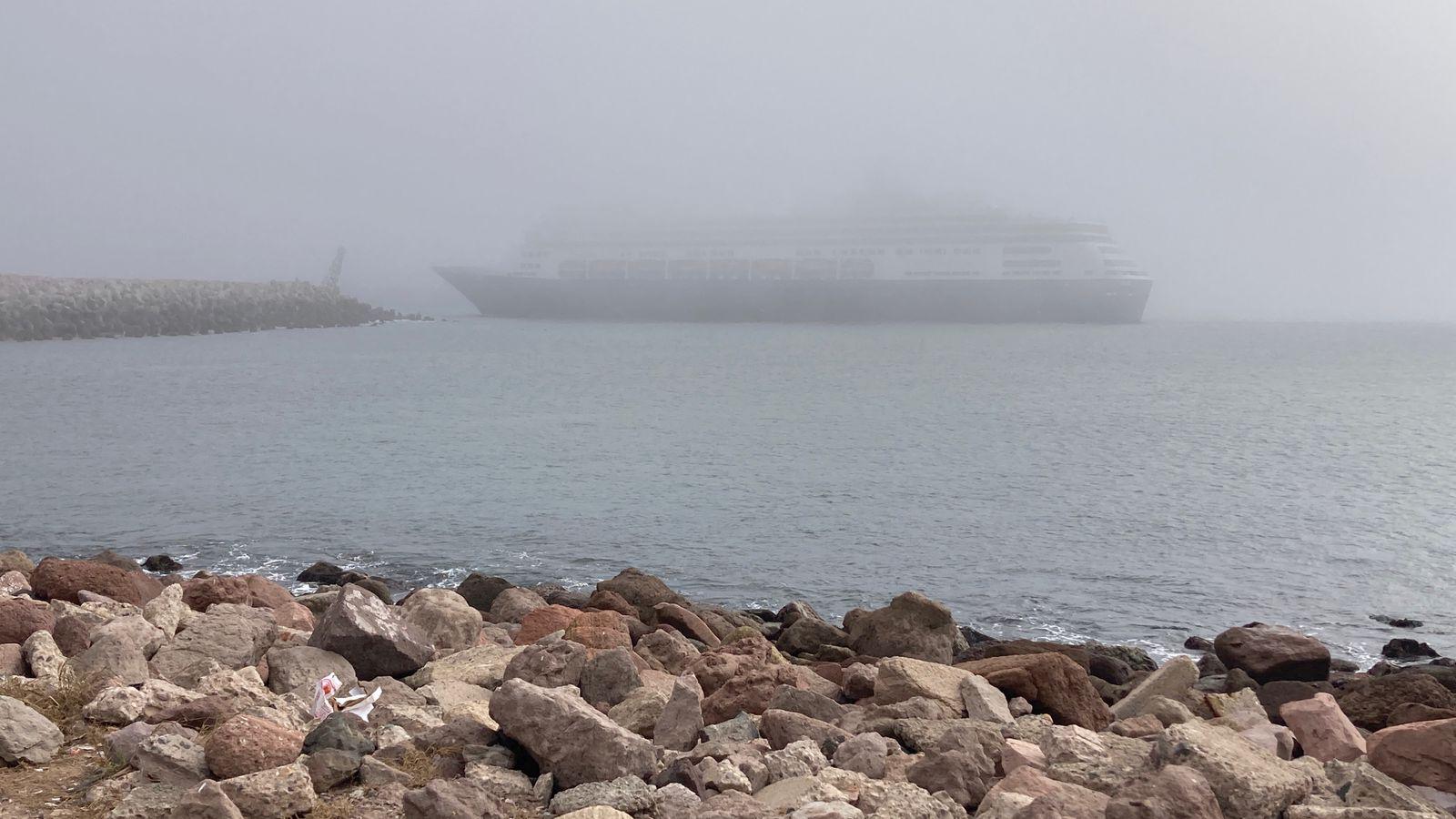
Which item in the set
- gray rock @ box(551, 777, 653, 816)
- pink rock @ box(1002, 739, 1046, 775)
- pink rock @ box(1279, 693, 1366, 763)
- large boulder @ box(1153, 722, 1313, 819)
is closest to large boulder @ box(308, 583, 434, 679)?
gray rock @ box(551, 777, 653, 816)

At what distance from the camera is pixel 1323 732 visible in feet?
14.3

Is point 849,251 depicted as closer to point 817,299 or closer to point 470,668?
point 817,299

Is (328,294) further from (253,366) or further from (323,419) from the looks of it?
(323,419)

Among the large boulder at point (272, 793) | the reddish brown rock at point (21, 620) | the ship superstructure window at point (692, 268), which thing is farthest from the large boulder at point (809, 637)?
the ship superstructure window at point (692, 268)

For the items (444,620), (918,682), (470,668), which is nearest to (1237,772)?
(918,682)

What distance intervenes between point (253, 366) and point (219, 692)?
39.5 metres

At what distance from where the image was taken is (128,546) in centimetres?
1296

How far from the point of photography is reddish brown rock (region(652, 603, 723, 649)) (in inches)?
286

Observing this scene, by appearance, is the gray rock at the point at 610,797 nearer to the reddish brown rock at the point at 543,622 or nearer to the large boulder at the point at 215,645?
the large boulder at the point at 215,645

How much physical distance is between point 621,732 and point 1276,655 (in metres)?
4.81

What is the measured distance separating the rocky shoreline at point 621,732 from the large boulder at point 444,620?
18 millimetres

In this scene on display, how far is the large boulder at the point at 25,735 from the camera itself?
12.8 ft

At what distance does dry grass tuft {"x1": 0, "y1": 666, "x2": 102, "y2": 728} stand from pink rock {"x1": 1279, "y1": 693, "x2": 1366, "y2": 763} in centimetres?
456

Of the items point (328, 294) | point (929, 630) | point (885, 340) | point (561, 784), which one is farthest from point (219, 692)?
point (328, 294)
